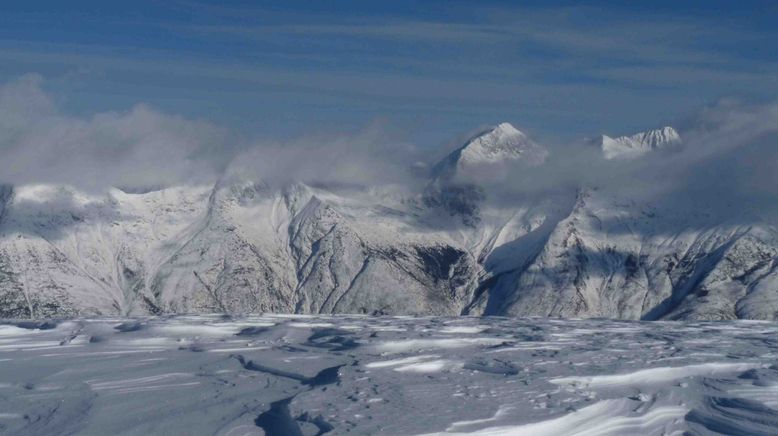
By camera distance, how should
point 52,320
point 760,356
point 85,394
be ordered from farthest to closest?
point 52,320
point 760,356
point 85,394

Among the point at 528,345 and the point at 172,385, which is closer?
the point at 172,385

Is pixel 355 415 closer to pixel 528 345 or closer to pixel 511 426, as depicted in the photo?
pixel 511 426

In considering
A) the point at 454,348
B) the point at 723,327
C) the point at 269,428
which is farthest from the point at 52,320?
the point at 723,327

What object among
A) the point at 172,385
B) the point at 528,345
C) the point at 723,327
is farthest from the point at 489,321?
the point at 172,385

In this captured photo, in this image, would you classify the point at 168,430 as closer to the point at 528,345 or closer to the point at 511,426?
the point at 511,426

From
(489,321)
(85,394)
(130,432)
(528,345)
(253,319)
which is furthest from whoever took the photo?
(489,321)

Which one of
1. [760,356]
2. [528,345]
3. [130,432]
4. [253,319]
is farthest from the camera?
[253,319]
